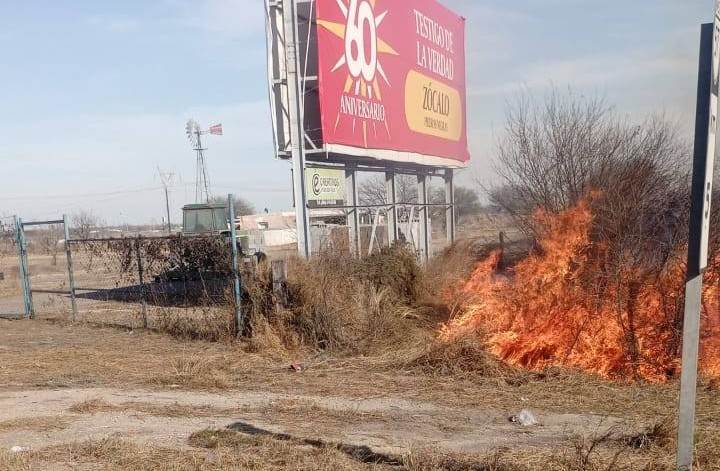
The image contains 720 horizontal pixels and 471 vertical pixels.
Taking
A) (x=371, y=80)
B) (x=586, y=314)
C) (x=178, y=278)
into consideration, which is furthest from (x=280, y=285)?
(x=371, y=80)

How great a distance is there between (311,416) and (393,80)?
526 inches

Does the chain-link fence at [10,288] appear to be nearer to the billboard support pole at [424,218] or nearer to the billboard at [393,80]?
the billboard at [393,80]

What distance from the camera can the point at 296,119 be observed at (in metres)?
13.8

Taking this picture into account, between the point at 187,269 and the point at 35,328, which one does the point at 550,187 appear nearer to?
the point at 187,269

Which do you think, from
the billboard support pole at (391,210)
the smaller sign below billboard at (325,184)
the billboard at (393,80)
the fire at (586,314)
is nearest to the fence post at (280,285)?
the fire at (586,314)

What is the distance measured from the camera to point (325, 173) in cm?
1532

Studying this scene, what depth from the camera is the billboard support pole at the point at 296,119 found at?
13.6 m

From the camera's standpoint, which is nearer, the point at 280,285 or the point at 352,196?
the point at 280,285

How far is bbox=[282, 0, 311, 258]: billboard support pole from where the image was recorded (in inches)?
536

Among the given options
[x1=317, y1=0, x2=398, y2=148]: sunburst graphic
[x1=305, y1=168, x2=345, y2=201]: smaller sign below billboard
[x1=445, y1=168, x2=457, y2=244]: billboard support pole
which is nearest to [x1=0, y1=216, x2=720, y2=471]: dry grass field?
[x1=305, y1=168, x2=345, y2=201]: smaller sign below billboard

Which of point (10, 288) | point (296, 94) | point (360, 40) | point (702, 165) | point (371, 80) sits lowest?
point (10, 288)

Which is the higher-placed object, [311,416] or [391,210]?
[391,210]

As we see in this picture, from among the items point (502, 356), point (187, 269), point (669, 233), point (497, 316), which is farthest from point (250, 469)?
point (187, 269)

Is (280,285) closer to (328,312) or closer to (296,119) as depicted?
(328,312)
